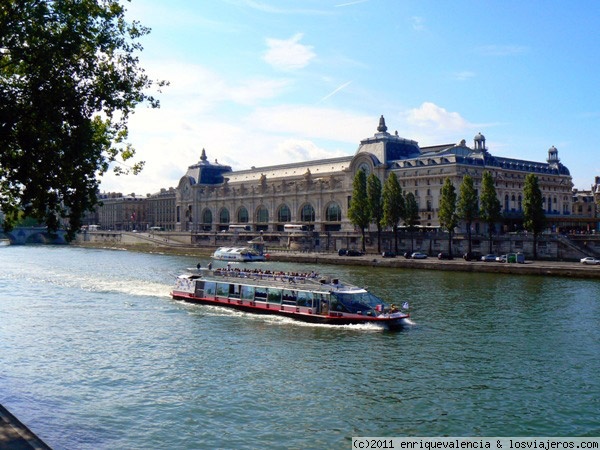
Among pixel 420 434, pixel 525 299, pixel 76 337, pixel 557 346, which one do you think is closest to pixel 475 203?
pixel 525 299

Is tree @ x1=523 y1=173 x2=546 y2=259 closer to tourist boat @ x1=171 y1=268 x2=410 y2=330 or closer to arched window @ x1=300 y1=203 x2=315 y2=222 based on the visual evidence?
tourist boat @ x1=171 y1=268 x2=410 y2=330

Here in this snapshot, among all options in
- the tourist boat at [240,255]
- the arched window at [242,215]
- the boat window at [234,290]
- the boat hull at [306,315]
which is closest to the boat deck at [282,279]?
the boat window at [234,290]

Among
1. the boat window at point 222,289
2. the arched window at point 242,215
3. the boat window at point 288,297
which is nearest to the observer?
the boat window at point 288,297

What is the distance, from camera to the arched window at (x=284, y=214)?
162 meters

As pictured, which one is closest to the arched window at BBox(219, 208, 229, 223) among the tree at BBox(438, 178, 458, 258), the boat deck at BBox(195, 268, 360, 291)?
the tree at BBox(438, 178, 458, 258)

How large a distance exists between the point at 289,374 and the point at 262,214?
140575 millimetres

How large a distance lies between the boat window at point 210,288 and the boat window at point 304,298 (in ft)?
36.3

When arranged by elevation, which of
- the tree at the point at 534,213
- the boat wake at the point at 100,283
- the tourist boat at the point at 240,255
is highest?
the tree at the point at 534,213

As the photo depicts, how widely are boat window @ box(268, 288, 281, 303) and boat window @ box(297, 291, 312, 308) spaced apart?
7.56 ft

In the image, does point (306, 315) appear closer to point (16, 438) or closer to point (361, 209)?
point (16, 438)

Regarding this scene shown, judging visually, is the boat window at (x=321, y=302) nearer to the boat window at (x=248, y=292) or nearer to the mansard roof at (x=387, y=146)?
the boat window at (x=248, y=292)

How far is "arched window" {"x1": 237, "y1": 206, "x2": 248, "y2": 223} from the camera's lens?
6999 inches

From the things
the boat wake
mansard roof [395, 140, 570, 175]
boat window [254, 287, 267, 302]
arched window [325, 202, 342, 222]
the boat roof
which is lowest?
the boat wake

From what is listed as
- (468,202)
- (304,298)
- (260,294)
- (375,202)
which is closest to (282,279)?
(260,294)
